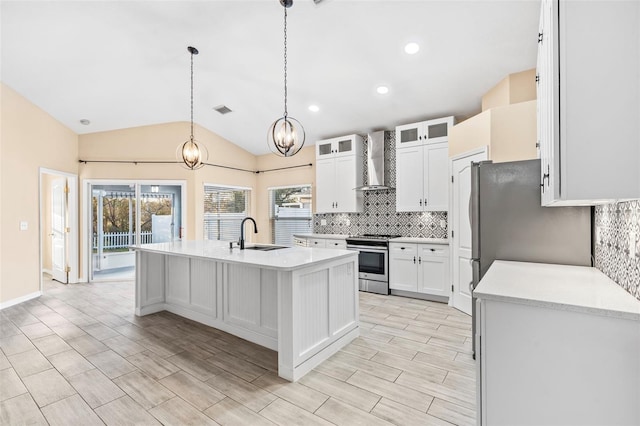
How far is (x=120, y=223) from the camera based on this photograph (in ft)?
19.5

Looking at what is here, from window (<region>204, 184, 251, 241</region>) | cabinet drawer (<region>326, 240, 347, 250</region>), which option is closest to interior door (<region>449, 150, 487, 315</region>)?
cabinet drawer (<region>326, 240, 347, 250</region>)

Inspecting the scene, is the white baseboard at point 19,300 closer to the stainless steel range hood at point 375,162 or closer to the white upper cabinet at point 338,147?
the white upper cabinet at point 338,147

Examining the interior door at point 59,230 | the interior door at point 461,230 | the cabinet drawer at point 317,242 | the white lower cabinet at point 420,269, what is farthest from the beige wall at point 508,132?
the interior door at point 59,230

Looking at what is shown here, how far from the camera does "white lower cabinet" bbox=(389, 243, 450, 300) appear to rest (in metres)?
4.40

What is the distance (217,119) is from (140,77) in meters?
1.68

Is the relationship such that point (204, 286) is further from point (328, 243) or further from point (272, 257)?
point (328, 243)

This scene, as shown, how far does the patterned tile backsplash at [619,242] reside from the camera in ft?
4.56

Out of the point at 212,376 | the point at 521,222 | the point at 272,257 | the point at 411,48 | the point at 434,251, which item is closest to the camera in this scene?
the point at 521,222

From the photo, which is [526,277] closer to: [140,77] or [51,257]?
A: [140,77]

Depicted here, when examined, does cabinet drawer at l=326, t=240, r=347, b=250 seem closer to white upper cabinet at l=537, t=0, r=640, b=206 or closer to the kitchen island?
the kitchen island

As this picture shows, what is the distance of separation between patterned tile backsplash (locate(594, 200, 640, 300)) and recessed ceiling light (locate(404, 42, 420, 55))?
234 cm

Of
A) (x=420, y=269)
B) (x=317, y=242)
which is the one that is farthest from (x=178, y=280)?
(x=420, y=269)

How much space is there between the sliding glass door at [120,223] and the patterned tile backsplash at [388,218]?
3612 mm

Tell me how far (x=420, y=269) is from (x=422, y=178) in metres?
1.40
